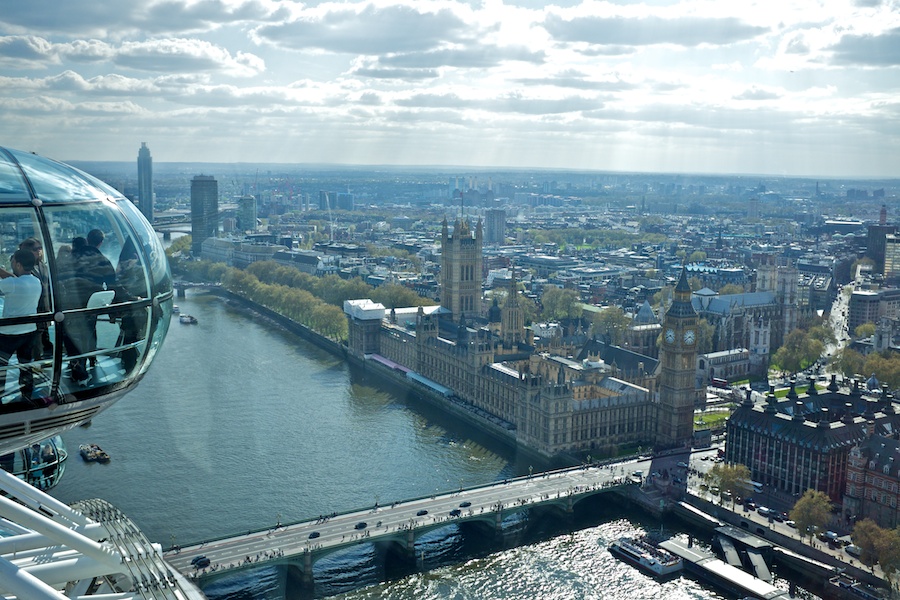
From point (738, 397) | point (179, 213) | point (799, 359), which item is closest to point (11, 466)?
point (738, 397)

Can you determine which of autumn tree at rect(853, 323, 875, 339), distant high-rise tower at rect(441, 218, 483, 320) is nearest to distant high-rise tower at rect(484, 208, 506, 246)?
distant high-rise tower at rect(441, 218, 483, 320)

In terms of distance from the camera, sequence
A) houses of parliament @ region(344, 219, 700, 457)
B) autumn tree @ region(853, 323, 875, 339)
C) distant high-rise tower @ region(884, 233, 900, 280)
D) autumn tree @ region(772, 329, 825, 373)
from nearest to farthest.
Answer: houses of parliament @ region(344, 219, 700, 457), autumn tree @ region(772, 329, 825, 373), autumn tree @ region(853, 323, 875, 339), distant high-rise tower @ region(884, 233, 900, 280)

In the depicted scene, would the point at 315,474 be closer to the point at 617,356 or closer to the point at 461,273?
the point at 617,356

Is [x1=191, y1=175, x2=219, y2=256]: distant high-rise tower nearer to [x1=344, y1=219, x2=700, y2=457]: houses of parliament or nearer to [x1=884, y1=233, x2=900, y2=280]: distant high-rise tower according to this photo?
[x1=344, y1=219, x2=700, y2=457]: houses of parliament

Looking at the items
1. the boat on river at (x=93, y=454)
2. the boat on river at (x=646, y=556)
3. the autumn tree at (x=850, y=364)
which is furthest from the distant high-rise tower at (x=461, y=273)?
the boat on river at (x=646, y=556)

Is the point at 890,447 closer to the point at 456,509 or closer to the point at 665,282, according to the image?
the point at 456,509

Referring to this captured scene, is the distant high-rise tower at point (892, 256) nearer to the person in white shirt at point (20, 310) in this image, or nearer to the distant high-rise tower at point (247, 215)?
the distant high-rise tower at point (247, 215)
